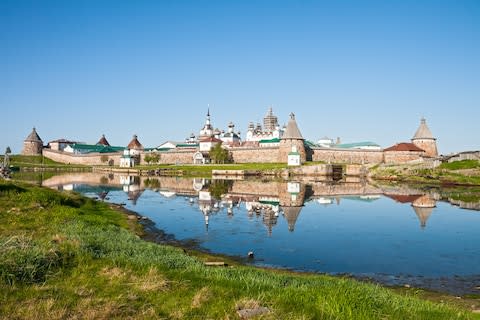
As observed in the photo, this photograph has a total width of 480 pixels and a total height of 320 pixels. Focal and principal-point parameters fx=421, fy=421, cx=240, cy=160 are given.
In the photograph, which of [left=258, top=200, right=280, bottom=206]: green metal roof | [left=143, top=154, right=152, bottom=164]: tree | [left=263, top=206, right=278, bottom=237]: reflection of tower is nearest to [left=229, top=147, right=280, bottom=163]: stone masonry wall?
[left=143, top=154, right=152, bottom=164]: tree

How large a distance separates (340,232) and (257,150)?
5633cm

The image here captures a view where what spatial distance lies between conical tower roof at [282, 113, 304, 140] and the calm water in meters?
35.7

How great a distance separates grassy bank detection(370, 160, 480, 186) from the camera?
39188 mm

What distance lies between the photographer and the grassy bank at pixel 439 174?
39.2 m

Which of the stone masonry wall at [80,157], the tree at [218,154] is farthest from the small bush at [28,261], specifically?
the stone masonry wall at [80,157]

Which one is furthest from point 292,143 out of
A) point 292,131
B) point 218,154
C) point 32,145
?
point 32,145

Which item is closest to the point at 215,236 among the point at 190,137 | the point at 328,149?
the point at 328,149

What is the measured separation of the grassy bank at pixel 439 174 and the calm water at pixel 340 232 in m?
13.9

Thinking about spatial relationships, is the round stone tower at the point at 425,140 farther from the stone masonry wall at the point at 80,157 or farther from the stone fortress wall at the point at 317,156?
the stone masonry wall at the point at 80,157

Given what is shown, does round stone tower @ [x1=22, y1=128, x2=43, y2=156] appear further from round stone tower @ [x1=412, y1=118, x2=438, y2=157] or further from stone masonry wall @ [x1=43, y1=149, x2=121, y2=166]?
round stone tower @ [x1=412, y1=118, x2=438, y2=157]

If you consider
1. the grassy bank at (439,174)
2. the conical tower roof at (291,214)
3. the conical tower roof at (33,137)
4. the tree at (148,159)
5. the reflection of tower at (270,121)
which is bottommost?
the conical tower roof at (291,214)

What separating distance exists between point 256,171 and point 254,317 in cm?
5002

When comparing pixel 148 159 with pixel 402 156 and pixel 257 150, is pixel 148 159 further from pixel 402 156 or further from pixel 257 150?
pixel 402 156

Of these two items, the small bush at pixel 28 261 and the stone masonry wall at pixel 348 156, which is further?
the stone masonry wall at pixel 348 156
